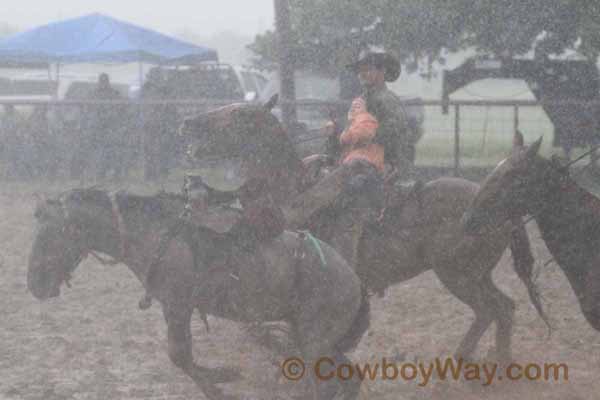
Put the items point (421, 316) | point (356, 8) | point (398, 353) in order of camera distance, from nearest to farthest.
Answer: point (398, 353)
point (421, 316)
point (356, 8)

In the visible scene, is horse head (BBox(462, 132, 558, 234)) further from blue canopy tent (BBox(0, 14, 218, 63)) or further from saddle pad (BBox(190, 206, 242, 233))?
blue canopy tent (BBox(0, 14, 218, 63))

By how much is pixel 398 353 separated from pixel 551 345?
1.20 metres

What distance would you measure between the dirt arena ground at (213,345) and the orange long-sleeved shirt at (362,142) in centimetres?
138

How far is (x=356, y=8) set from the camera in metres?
19.4

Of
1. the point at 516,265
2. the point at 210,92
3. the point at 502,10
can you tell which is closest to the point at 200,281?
the point at 516,265

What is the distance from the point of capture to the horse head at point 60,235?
18.3 feet

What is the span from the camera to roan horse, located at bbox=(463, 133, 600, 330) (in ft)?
17.6

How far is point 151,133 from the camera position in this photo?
1686 cm

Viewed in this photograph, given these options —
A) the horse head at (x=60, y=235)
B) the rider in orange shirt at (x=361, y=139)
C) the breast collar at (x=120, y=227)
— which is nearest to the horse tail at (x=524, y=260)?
the rider in orange shirt at (x=361, y=139)

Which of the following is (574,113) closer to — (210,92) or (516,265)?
(210,92)

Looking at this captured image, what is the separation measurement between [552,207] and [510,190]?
0.25 m

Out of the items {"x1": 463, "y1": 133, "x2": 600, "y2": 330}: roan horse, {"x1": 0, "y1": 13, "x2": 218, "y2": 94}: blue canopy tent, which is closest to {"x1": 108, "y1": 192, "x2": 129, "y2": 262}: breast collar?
{"x1": 463, "y1": 133, "x2": 600, "y2": 330}: roan horse

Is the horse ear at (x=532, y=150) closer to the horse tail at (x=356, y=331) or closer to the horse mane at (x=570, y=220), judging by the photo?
the horse mane at (x=570, y=220)

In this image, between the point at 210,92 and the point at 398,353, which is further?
the point at 210,92
